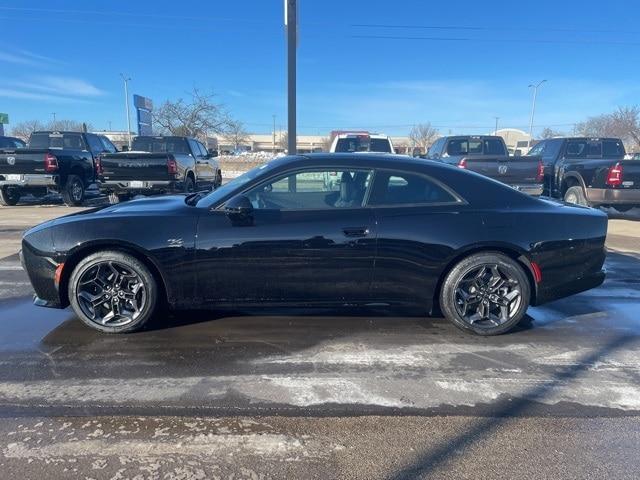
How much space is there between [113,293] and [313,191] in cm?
189

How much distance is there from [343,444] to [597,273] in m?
3.06

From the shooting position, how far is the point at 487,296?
13.5ft

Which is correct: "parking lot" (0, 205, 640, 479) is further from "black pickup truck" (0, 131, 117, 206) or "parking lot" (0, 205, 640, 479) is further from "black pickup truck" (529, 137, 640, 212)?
"black pickup truck" (0, 131, 117, 206)

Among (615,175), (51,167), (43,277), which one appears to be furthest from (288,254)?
(51,167)

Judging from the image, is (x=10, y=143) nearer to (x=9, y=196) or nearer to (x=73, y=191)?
(x=9, y=196)

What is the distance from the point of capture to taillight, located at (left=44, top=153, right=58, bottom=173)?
11.6 metres

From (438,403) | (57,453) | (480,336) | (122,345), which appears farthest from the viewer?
(480,336)

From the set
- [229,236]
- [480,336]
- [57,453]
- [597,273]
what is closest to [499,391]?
[480,336]

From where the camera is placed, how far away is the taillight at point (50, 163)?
38.2 ft

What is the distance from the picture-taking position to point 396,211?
13.2 ft

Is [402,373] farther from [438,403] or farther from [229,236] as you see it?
[229,236]

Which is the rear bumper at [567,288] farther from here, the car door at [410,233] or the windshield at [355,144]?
the windshield at [355,144]

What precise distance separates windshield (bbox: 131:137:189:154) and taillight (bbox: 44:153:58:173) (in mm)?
2351

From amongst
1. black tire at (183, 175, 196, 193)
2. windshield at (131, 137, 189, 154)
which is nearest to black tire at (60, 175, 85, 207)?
windshield at (131, 137, 189, 154)
